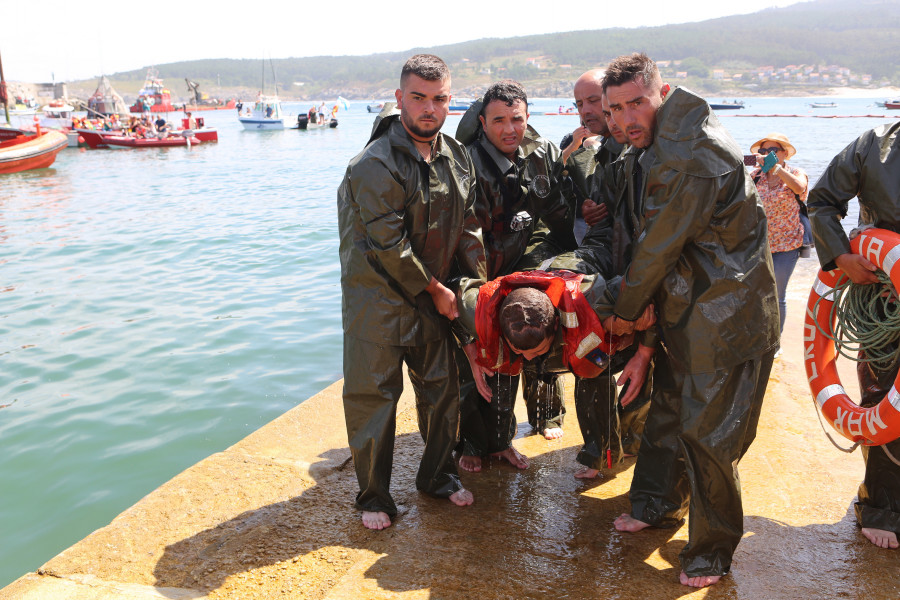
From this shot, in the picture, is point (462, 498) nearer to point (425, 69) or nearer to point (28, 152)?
point (425, 69)

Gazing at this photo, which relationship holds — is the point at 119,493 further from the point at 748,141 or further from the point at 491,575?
the point at 748,141

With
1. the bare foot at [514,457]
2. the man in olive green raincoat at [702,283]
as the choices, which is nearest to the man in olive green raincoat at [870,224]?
the man in olive green raincoat at [702,283]

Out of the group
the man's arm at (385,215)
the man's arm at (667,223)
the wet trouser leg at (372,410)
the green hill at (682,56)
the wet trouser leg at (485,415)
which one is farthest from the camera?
the green hill at (682,56)

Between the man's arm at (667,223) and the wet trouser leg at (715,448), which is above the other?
the man's arm at (667,223)

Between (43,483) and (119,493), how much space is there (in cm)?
70

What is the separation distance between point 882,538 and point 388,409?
240 cm

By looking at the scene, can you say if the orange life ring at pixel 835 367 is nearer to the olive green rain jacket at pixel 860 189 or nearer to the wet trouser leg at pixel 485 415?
the olive green rain jacket at pixel 860 189

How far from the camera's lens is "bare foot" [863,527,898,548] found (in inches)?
132

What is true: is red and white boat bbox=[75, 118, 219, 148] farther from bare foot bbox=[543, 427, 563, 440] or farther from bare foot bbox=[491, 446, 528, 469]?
bare foot bbox=[491, 446, 528, 469]

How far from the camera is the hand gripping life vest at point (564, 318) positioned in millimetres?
3387

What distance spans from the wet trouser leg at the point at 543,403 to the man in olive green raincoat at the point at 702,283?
141cm

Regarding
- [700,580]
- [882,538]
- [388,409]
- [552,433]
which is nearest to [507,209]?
[388,409]

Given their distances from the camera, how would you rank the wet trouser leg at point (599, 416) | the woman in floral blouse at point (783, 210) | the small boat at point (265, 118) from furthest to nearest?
the small boat at point (265, 118), the woman in floral blouse at point (783, 210), the wet trouser leg at point (599, 416)

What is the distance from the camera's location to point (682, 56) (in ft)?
410
